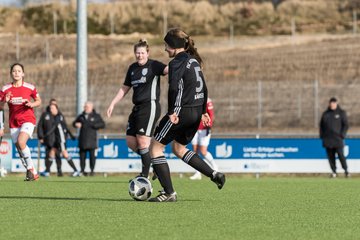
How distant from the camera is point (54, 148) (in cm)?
2547

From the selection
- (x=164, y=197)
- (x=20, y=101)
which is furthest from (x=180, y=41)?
(x=20, y=101)

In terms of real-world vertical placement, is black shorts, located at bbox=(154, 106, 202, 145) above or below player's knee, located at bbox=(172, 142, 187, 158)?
above

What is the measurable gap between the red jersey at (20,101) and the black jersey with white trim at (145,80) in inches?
82.7

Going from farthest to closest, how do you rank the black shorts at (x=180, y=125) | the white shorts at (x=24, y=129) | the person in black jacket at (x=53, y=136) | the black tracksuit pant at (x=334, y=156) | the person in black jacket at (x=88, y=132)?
the person in black jacket at (x=88, y=132), the person in black jacket at (x=53, y=136), the black tracksuit pant at (x=334, y=156), the white shorts at (x=24, y=129), the black shorts at (x=180, y=125)

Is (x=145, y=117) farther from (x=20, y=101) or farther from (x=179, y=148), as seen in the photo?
(x=179, y=148)

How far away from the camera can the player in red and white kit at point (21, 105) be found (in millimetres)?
16406

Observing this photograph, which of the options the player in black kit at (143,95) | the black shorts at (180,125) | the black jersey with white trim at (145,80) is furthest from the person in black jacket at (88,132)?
the black shorts at (180,125)

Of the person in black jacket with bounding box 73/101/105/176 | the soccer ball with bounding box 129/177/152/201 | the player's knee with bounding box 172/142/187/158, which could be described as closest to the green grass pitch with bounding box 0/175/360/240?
the soccer ball with bounding box 129/177/152/201

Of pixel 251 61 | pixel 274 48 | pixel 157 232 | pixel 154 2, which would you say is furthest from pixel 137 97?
pixel 154 2

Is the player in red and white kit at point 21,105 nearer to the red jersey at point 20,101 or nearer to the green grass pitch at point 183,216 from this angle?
the red jersey at point 20,101

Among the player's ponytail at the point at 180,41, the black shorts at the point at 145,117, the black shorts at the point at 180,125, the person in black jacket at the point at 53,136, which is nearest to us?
the black shorts at the point at 180,125

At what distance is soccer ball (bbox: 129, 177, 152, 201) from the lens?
12367 millimetres

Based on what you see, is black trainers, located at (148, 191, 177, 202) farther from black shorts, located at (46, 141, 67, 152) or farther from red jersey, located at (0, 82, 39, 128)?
black shorts, located at (46, 141, 67, 152)

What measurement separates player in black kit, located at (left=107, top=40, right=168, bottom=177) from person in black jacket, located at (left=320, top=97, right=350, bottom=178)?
987cm
